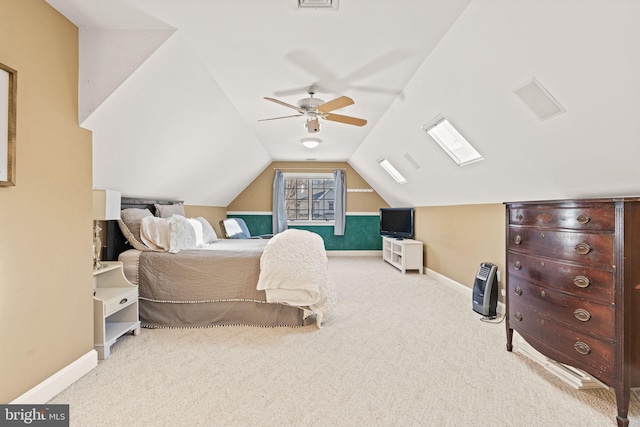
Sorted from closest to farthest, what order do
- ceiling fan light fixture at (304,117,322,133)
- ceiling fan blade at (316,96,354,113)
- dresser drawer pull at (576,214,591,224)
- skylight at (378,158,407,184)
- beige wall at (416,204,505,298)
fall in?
dresser drawer pull at (576,214,591,224) → ceiling fan blade at (316,96,354,113) → ceiling fan light fixture at (304,117,322,133) → beige wall at (416,204,505,298) → skylight at (378,158,407,184)

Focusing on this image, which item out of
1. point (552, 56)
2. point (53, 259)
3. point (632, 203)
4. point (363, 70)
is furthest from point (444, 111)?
point (53, 259)

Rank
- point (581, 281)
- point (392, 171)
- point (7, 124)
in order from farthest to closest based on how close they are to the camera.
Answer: point (392, 171) < point (581, 281) < point (7, 124)

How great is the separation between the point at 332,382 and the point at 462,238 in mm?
2930

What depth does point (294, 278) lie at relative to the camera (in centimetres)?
277

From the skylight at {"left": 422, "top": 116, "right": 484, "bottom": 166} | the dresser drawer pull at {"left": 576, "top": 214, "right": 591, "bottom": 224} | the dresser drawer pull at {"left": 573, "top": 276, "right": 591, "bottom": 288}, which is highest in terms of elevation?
the skylight at {"left": 422, "top": 116, "right": 484, "bottom": 166}

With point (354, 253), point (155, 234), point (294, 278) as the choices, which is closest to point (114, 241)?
point (155, 234)

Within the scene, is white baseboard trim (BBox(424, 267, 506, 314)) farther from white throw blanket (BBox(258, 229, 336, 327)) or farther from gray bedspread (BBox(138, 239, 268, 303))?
gray bedspread (BBox(138, 239, 268, 303))

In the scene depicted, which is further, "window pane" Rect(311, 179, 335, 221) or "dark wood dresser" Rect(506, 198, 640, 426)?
"window pane" Rect(311, 179, 335, 221)

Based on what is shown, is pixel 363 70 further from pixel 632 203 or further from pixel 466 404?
pixel 466 404

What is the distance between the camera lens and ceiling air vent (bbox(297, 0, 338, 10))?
1751mm

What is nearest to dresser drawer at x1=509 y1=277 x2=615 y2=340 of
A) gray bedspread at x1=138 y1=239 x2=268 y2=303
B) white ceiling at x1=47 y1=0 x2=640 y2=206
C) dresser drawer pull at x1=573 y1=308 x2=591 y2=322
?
dresser drawer pull at x1=573 y1=308 x2=591 y2=322

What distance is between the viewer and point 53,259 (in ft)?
5.99

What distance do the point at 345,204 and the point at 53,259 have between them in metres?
5.69

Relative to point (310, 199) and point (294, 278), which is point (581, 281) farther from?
point (310, 199)
